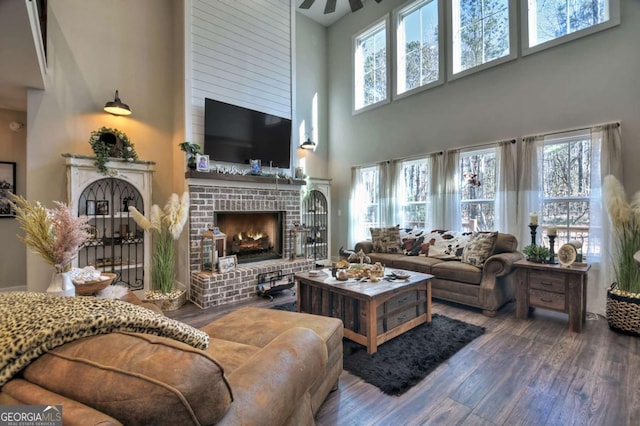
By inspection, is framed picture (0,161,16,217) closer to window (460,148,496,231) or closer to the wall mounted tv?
the wall mounted tv

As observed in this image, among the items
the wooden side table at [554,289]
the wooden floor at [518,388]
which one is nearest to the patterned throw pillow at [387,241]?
the wooden side table at [554,289]

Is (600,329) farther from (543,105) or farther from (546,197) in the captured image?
(543,105)

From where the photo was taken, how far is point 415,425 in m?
1.68

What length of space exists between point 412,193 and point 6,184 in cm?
611

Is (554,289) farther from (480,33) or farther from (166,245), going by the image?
(166,245)

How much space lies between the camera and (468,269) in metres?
3.55

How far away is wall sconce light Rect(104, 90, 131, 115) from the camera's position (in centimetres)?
380

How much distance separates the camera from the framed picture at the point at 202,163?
4.04m

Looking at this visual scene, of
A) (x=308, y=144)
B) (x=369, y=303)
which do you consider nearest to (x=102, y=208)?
(x=308, y=144)

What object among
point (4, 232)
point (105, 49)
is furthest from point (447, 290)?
point (4, 232)

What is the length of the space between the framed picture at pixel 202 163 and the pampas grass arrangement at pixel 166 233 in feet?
1.40

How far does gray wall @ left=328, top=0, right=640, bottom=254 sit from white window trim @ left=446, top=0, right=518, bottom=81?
8 centimetres

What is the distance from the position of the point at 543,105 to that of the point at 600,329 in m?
2.71

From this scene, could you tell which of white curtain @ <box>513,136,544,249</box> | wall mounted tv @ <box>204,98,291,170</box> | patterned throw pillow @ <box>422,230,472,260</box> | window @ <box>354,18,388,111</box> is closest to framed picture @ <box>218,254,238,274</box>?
wall mounted tv @ <box>204,98,291,170</box>
